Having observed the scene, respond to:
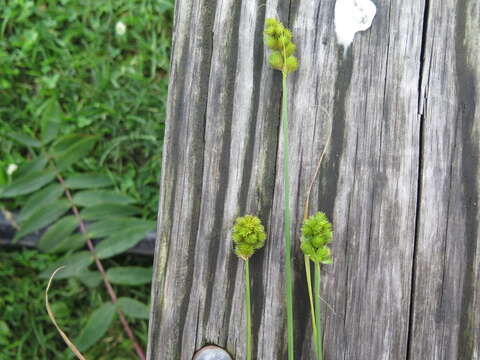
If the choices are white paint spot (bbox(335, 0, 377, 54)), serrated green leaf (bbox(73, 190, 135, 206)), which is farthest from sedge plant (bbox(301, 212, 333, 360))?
serrated green leaf (bbox(73, 190, 135, 206))

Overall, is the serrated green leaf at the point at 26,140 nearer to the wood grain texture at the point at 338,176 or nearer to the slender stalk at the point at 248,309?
the wood grain texture at the point at 338,176

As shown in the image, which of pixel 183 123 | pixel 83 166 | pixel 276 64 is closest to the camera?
pixel 276 64

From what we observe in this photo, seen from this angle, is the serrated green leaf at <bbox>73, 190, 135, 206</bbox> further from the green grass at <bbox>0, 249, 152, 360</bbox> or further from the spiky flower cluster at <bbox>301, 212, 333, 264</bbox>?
the spiky flower cluster at <bbox>301, 212, 333, 264</bbox>

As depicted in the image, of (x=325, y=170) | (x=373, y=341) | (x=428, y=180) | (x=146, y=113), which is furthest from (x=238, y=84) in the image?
(x=146, y=113)

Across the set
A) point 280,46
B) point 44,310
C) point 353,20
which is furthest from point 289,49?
point 44,310

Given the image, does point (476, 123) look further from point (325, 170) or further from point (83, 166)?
point (83, 166)

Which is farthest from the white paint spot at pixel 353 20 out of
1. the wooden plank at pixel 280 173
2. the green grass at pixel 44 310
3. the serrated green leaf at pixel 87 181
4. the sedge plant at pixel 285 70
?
the green grass at pixel 44 310
